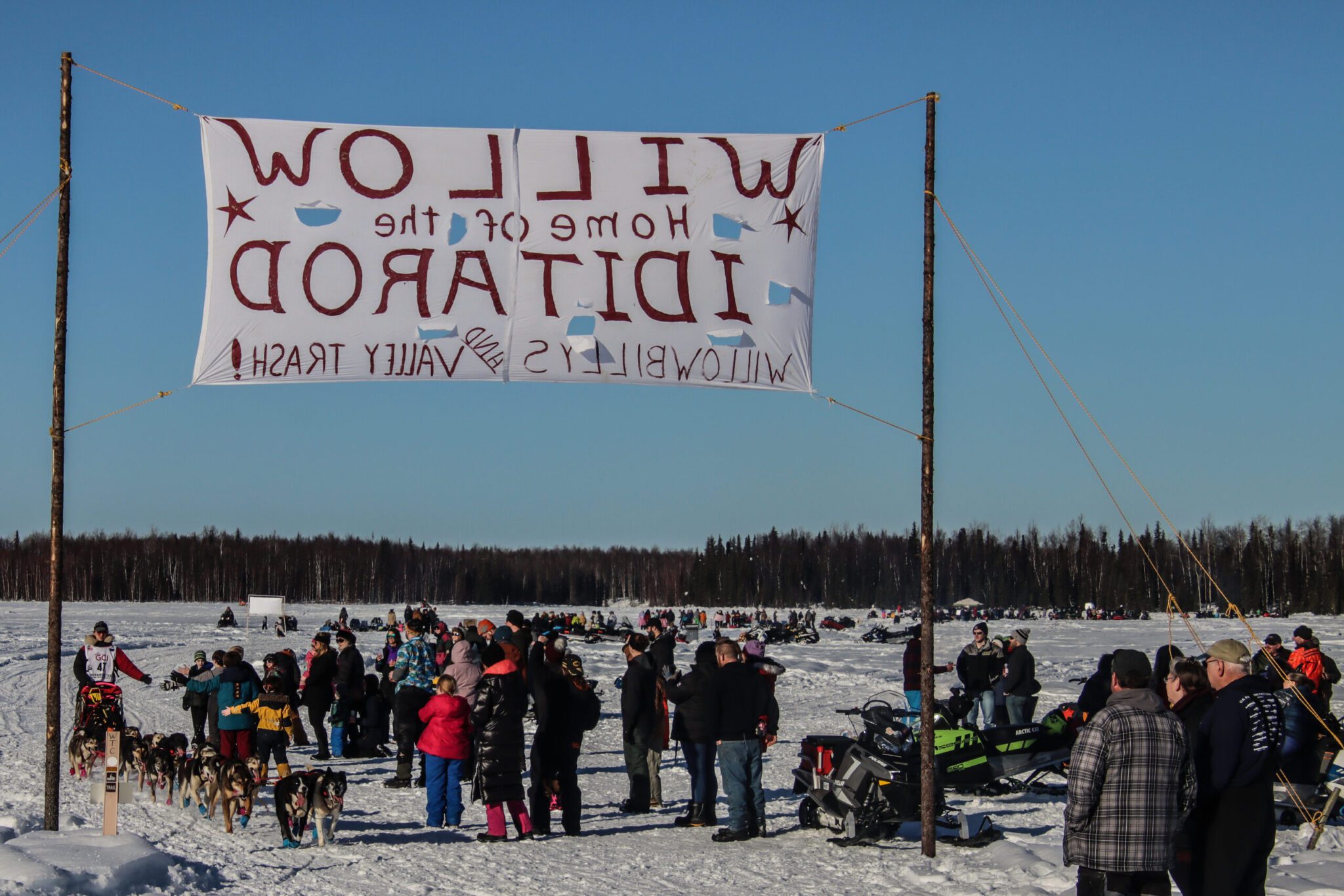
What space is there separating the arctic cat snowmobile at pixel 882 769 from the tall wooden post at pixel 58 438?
18.9 feet

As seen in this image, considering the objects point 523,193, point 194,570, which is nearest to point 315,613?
point 194,570

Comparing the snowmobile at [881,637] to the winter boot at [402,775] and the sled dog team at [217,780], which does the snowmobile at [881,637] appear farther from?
the sled dog team at [217,780]

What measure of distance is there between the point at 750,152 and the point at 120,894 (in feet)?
20.2

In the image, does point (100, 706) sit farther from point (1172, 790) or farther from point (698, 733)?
point (1172, 790)

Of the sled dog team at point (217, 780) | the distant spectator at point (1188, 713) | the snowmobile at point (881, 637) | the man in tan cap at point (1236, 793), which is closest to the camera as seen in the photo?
the man in tan cap at point (1236, 793)

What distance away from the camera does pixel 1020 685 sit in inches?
575

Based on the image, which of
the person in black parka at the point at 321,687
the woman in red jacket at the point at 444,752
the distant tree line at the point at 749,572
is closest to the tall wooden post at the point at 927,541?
the woman in red jacket at the point at 444,752

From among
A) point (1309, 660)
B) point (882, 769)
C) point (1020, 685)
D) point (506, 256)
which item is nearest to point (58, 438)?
point (506, 256)

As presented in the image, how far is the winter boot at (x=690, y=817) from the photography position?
11.1 meters

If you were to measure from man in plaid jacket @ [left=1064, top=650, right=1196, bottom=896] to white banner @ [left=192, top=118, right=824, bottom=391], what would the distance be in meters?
3.80

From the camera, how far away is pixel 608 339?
9102 millimetres

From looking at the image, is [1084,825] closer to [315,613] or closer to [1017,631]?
[1017,631]

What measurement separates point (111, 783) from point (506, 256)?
457 centimetres

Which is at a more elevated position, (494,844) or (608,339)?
(608,339)
